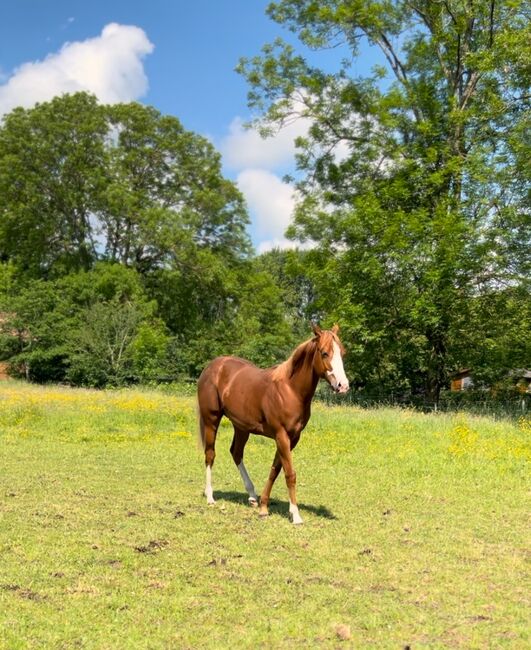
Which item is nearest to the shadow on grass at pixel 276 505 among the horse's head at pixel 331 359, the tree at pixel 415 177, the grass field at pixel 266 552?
the grass field at pixel 266 552

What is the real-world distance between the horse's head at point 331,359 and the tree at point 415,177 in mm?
16505

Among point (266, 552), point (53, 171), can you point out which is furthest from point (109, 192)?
point (266, 552)

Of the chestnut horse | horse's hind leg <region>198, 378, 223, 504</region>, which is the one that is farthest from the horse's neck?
horse's hind leg <region>198, 378, 223, 504</region>

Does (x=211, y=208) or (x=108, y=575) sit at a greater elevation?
(x=211, y=208)

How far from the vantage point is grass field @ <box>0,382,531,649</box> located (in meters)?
4.02

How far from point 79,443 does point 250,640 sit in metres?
10.3

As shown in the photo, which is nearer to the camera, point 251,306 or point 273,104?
point 273,104

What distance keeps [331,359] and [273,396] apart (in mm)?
1085

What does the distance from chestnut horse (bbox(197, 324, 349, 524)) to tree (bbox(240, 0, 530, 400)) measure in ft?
51.8

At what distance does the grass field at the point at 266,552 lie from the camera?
4.02 meters

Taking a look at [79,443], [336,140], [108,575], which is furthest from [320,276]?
[108,575]

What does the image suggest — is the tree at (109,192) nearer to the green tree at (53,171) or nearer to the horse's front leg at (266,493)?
the green tree at (53,171)

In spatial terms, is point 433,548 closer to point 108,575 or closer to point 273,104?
point 108,575

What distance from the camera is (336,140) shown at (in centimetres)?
2797
